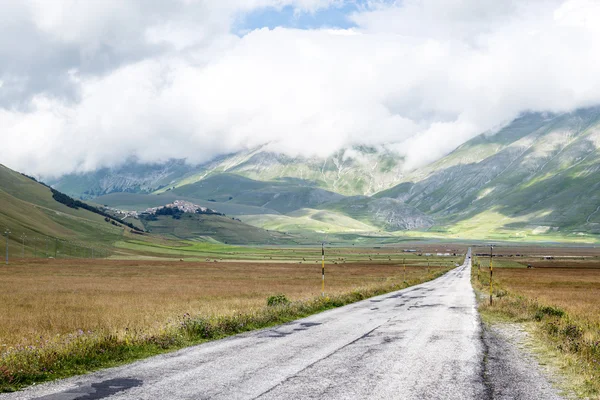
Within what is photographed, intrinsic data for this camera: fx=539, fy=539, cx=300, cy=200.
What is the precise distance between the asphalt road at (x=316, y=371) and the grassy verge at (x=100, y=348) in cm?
86

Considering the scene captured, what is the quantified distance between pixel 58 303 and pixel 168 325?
82.2 ft

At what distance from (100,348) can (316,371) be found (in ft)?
22.8

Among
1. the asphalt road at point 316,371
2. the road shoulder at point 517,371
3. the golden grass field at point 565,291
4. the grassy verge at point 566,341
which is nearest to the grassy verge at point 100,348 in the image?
the asphalt road at point 316,371

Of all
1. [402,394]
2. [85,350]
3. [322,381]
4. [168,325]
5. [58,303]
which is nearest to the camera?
[402,394]

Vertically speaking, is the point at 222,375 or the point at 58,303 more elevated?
the point at 222,375

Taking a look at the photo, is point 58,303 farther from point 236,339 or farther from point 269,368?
point 269,368

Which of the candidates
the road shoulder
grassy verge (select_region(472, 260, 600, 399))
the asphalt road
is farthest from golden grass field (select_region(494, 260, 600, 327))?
the asphalt road

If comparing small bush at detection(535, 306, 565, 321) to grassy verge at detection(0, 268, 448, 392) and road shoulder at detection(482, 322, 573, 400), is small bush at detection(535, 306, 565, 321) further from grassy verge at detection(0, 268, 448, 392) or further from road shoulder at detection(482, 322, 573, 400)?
grassy verge at detection(0, 268, 448, 392)

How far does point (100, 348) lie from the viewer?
53.8 ft

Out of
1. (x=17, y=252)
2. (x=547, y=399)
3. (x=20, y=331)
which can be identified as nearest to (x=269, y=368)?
(x=547, y=399)

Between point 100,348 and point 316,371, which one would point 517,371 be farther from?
point 100,348

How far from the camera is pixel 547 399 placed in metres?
11.8

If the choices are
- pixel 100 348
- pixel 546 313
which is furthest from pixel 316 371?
pixel 546 313

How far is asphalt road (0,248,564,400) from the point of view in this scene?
11734 mm
